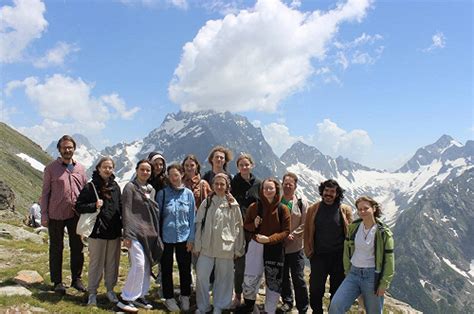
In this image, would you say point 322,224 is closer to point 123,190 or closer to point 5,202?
point 123,190

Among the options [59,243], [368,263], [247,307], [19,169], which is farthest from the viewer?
[19,169]

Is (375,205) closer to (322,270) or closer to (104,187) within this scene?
(322,270)

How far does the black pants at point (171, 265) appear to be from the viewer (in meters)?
10.5

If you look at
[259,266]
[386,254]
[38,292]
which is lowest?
[38,292]

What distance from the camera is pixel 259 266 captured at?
10406mm

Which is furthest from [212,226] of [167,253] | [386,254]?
[386,254]

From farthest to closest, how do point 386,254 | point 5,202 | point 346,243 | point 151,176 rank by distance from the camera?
point 5,202 → point 151,176 → point 346,243 → point 386,254

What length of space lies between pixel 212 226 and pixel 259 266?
5.59 ft

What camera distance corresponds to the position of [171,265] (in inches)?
417

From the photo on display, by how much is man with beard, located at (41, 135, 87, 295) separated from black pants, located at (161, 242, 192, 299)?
2.50 m

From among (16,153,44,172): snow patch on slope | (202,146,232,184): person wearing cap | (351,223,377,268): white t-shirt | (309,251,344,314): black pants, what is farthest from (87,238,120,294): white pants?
(16,153,44,172): snow patch on slope

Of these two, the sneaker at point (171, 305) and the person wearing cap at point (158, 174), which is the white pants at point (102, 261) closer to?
the sneaker at point (171, 305)

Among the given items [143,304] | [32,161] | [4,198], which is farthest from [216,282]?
[32,161]

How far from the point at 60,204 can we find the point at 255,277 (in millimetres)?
5770
